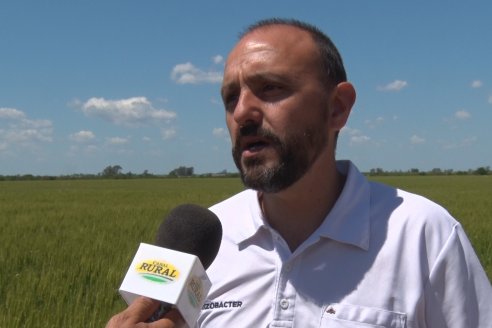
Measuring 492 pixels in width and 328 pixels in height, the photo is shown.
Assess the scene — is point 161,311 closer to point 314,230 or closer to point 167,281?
point 167,281

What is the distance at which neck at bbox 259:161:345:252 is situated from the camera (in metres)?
1.76

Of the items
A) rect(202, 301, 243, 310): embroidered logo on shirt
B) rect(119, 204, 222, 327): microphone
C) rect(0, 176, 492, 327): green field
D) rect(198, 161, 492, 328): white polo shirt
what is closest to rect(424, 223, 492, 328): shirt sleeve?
rect(198, 161, 492, 328): white polo shirt

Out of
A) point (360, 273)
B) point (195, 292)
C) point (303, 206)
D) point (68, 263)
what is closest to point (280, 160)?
point (303, 206)

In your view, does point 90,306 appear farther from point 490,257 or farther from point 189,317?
point 490,257

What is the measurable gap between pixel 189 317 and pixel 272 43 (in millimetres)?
837

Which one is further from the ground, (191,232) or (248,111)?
(248,111)

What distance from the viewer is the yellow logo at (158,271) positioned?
1.19 metres

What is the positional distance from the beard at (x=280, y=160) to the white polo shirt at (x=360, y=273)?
171 mm

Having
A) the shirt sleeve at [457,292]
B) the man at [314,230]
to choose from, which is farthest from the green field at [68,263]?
the shirt sleeve at [457,292]

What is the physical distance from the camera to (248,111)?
1633 mm

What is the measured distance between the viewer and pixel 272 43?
1723mm

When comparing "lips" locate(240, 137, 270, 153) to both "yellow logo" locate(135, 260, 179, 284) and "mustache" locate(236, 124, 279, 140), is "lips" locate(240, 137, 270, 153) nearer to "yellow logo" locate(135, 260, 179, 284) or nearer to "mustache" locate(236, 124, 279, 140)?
"mustache" locate(236, 124, 279, 140)

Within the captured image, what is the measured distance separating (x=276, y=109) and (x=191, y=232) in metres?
0.40

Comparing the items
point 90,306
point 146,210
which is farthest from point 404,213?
point 146,210
